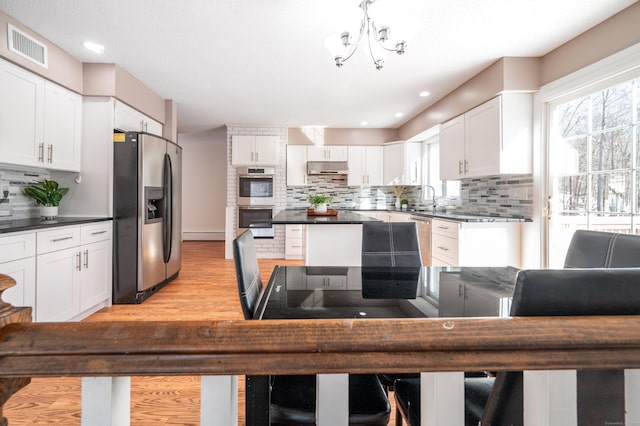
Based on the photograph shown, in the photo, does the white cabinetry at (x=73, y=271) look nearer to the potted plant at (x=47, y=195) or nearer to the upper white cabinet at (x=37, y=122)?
the potted plant at (x=47, y=195)

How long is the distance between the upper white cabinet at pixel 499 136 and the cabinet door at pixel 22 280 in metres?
3.90

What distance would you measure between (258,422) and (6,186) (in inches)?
134

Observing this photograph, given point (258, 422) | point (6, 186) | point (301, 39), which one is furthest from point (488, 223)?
point (6, 186)

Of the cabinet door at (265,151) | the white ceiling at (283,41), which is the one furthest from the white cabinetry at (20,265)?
the cabinet door at (265,151)

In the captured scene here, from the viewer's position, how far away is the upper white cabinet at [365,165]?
20.3ft

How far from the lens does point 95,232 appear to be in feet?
10.1

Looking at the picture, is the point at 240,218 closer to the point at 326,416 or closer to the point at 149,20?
the point at 149,20

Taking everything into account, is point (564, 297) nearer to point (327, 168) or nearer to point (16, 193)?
point (16, 193)

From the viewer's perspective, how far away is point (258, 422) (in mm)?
678

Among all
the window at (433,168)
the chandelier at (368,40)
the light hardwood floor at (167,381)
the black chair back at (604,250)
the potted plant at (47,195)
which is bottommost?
the light hardwood floor at (167,381)

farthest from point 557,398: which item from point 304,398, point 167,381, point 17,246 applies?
point 17,246

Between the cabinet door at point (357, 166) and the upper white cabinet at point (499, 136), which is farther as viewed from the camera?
the cabinet door at point (357, 166)

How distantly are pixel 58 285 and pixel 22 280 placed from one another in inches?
13.7

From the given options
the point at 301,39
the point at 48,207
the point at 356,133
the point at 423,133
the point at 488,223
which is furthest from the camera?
the point at 356,133
